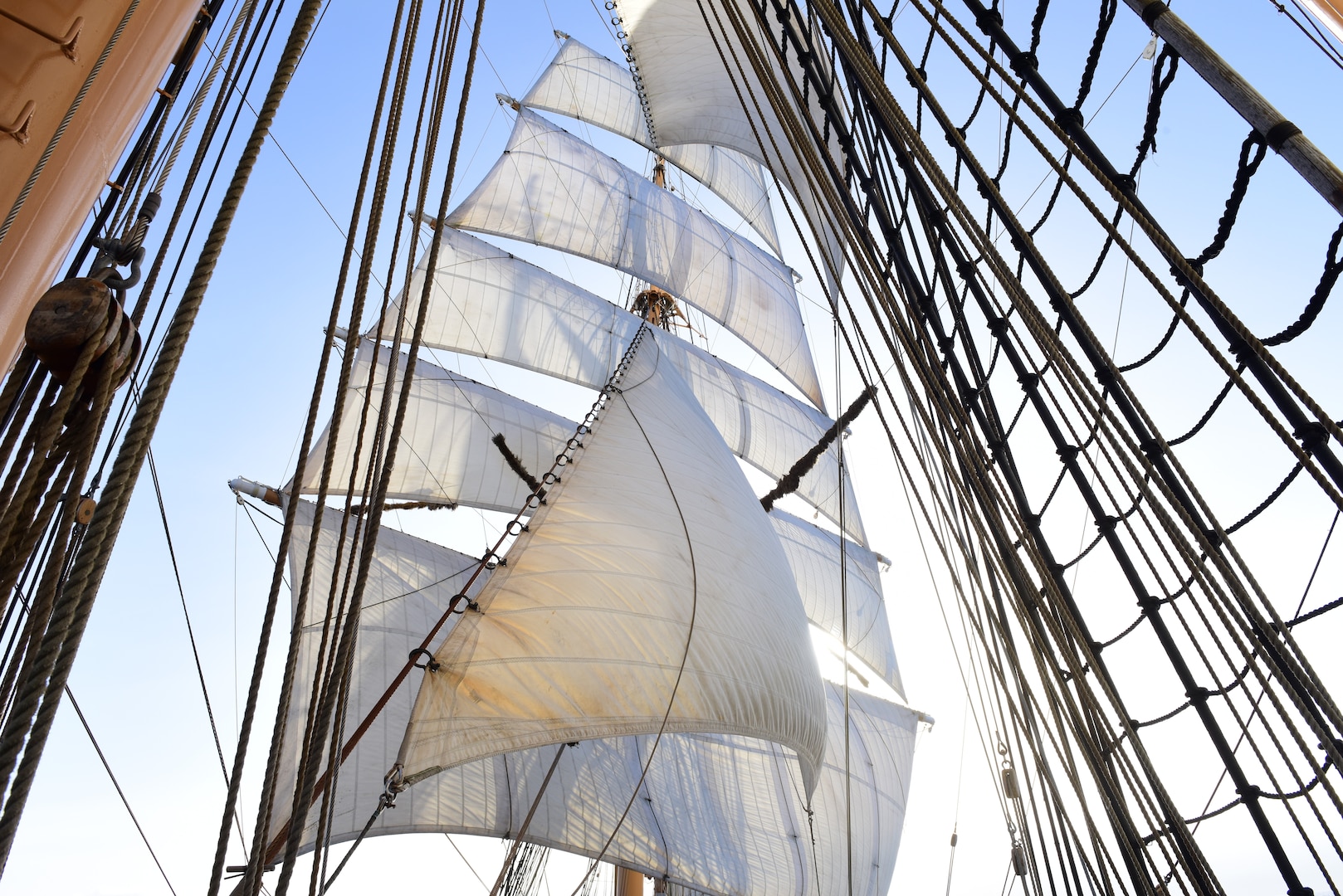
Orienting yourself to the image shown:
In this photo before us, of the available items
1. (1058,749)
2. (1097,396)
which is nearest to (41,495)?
(1097,396)

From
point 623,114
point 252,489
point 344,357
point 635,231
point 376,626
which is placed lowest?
point 344,357

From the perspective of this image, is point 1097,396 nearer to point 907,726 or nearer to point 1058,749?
point 1058,749

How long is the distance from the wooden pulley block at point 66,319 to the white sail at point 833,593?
50.8 ft

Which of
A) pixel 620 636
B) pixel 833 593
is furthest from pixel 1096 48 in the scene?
pixel 833 593

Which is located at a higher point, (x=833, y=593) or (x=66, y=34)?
(x=833, y=593)

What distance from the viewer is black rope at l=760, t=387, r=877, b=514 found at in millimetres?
8055

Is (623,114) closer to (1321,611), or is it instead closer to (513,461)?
(513,461)

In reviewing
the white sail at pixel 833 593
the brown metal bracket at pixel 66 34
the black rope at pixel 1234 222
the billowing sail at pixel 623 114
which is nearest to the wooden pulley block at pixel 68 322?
the brown metal bracket at pixel 66 34

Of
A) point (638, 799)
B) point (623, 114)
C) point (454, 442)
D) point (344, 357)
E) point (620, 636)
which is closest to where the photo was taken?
point (344, 357)

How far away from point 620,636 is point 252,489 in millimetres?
8350

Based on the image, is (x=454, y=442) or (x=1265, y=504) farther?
(x=454, y=442)

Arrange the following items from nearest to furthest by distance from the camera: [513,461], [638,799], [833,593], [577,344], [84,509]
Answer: [84,509] < [638,799] < [513,461] < [577,344] < [833,593]

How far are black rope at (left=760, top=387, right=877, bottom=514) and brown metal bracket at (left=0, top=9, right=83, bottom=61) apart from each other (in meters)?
2.54

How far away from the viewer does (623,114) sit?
20.3 metres
